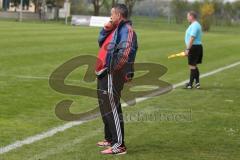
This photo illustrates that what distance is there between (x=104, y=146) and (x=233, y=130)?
8.35 feet

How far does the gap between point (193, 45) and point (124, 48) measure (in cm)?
808

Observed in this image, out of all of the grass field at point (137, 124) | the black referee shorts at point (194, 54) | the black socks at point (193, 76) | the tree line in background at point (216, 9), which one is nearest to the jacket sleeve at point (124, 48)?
the grass field at point (137, 124)

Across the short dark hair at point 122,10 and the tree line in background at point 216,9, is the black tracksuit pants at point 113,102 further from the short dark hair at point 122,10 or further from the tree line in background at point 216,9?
the tree line in background at point 216,9

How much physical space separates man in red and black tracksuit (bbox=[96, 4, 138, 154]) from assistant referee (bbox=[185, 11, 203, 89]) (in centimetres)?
750

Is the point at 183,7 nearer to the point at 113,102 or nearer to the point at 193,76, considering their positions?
the point at 193,76

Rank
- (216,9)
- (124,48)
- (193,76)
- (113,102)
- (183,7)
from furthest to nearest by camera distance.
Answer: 1. (216,9)
2. (183,7)
3. (193,76)
4. (113,102)
5. (124,48)

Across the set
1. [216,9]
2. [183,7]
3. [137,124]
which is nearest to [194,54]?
[137,124]

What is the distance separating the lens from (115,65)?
782cm

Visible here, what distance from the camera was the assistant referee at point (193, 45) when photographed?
600 inches

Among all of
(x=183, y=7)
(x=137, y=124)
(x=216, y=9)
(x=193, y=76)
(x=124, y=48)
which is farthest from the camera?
(x=216, y=9)

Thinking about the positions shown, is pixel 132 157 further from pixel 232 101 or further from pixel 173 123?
pixel 232 101

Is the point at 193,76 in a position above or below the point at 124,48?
below

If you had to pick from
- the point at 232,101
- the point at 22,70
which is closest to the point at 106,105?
the point at 232,101

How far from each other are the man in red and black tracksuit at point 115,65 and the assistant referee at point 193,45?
7.50 metres
